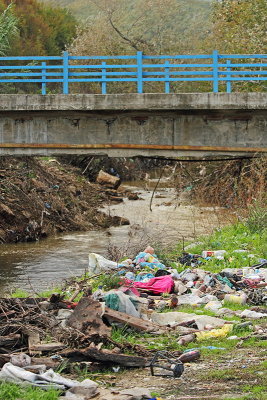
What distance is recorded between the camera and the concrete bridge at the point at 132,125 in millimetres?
19125

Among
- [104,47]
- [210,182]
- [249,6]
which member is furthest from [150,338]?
[104,47]

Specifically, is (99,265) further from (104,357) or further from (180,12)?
(180,12)

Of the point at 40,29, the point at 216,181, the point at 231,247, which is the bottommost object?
the point at 231,247

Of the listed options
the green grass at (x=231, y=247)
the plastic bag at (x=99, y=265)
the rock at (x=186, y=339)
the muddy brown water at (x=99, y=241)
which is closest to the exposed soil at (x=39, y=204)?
the muddy brown water at (x=99, y=241)

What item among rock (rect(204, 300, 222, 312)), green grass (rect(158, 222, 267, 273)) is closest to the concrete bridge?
green grass (rect(158, 222, 267, 273))

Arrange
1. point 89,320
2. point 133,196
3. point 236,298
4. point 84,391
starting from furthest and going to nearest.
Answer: point 133,196, point 236,298, point 89,320, point 84,391

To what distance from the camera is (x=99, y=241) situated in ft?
Result: 75.9

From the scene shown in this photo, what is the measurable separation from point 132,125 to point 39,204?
651 centimetres

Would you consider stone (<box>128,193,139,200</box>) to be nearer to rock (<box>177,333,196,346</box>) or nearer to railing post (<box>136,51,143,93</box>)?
railing post (<box>136,51,143,93</box>)

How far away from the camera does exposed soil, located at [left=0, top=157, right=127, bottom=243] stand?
2397 cm

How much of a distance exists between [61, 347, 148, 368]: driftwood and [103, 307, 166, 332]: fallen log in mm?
1062

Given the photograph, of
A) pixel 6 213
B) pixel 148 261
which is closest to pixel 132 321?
pixel 148 261

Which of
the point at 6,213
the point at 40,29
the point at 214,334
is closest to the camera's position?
the point at 214,334

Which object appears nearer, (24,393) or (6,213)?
(24,393)
